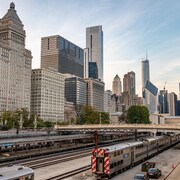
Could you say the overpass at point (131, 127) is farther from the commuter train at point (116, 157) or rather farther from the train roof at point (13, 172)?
the train roof at point (13, 172)

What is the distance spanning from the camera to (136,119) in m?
199

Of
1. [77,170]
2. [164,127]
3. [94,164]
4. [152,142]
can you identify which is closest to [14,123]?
[164,127]

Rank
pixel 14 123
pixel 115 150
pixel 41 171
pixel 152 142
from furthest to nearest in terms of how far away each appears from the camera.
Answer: pixel 14 123 < pixel 152 142 < pixel 41 171 < pixel 115 150

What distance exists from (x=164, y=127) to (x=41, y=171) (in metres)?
63.6

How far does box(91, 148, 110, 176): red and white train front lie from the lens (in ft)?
125

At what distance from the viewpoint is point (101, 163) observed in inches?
1505

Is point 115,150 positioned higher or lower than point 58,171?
higher

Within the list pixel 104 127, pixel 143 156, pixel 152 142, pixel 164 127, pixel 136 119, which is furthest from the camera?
pixel 136 119

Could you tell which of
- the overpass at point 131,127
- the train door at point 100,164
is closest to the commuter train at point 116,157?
the train door at point 100,164

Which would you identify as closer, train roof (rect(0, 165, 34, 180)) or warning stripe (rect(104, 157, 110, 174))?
train roof (rect(0, 165, 34, 180))

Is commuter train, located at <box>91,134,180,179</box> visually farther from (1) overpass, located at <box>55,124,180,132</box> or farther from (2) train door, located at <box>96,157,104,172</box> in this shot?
(1) overpass, located at <box>55,124,180,132</box>

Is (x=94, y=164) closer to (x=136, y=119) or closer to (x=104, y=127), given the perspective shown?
(x=104, y=127)

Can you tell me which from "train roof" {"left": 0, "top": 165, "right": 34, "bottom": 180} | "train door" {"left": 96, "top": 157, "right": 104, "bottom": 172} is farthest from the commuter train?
"train roof" {"left": 0, "top": 165, "right": 34, "bottom": 180}

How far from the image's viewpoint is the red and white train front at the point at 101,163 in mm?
38000
